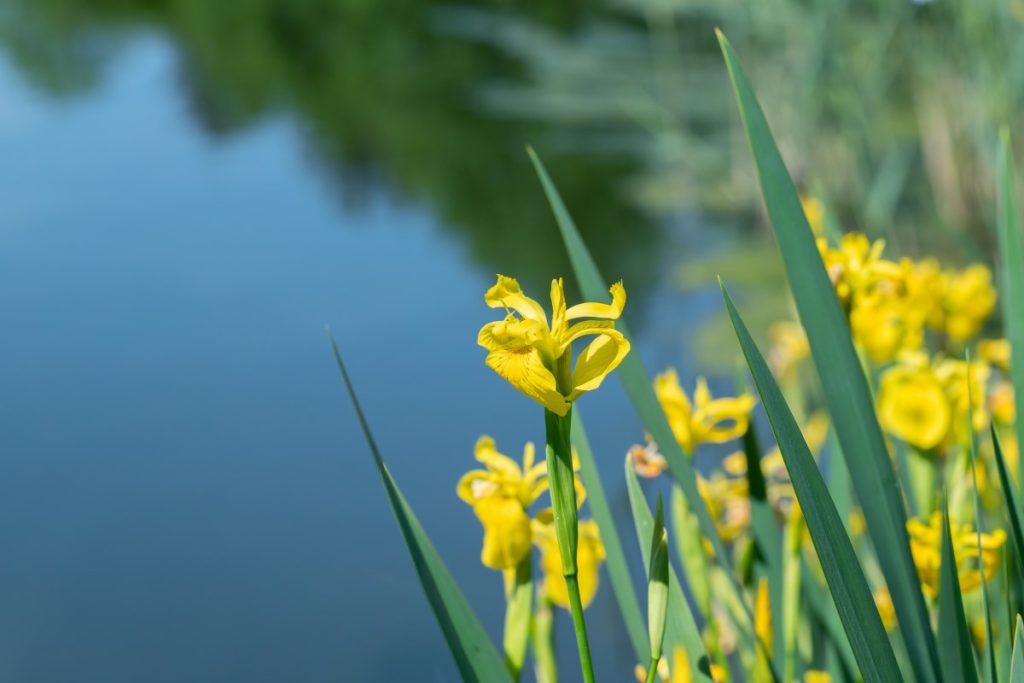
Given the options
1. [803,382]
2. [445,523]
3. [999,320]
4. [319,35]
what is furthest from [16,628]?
[319,35]

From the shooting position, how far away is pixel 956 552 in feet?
2.10

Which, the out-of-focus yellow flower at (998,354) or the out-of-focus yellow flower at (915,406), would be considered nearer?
the out-of-focus yellow flower at (915,406)

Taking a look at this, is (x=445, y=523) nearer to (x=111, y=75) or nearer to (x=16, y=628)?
(x=16, y=628)

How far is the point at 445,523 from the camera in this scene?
1590 mm

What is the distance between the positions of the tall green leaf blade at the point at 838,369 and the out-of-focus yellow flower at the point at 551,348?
0.10 metres

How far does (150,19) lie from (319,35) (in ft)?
3.77

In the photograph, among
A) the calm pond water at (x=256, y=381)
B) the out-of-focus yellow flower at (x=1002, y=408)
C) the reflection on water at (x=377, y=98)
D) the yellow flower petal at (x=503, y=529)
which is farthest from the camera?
the reflection on water at (x=377, y=98)

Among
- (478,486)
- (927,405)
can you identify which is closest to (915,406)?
(927,405)

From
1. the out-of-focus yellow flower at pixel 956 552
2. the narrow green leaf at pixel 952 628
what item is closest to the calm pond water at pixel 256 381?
the out-of-focus yellow flower at pixel 956 552

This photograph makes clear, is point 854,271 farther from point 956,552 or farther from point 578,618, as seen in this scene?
point 578,618

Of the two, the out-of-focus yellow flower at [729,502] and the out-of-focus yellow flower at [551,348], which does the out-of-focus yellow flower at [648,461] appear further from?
the out-of-focus yellow flower at [551,348]

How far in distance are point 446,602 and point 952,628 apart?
21 cm

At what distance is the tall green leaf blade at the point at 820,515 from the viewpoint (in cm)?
42

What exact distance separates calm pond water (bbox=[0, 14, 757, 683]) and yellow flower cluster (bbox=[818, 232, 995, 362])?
0.64m
